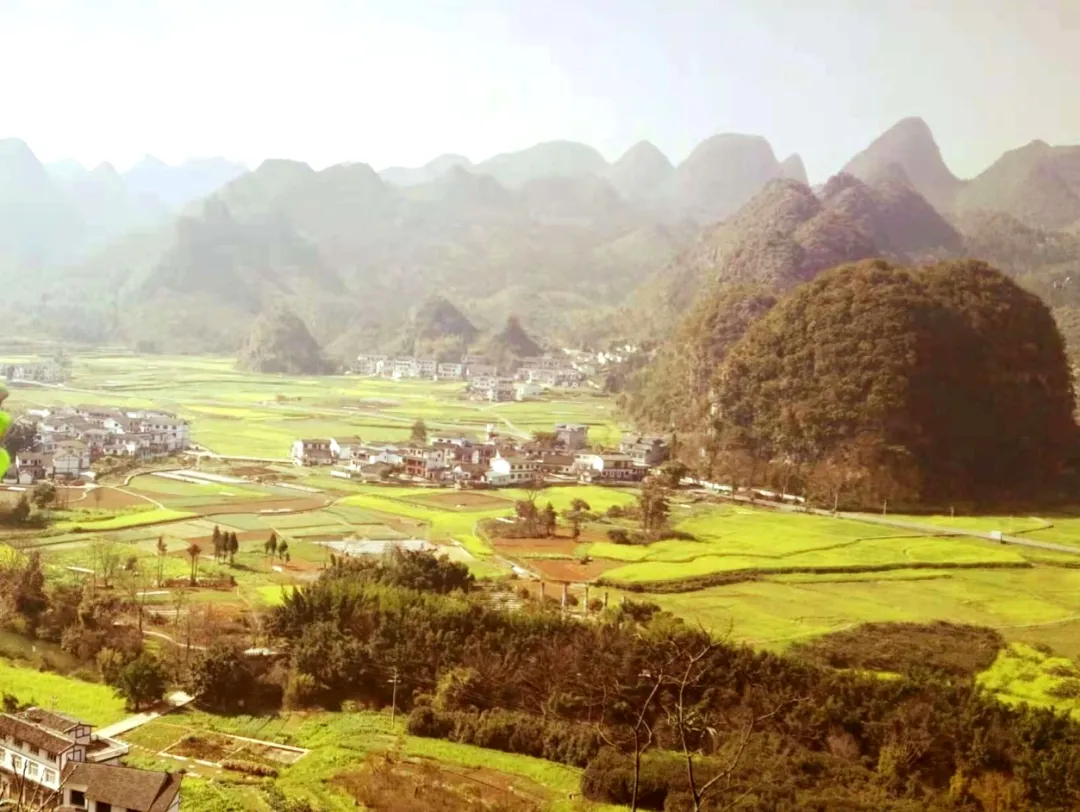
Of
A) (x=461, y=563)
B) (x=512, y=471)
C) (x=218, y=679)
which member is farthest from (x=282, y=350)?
(x=218, y=679)

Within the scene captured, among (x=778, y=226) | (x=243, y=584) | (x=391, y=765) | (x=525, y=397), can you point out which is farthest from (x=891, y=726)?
(x=778, y=226)

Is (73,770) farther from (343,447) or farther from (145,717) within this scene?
(343,447)

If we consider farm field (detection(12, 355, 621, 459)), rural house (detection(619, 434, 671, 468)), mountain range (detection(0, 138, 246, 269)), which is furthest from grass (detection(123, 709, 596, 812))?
mountain range (detection(0, 138, 246, 269))

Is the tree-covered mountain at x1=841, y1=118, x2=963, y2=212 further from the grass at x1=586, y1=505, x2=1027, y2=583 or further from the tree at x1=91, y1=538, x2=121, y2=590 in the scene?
the tree at x1=91, y1=538, x2=121, y2=590

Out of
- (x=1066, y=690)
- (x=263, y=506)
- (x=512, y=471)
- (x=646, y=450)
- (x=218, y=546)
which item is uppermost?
(x=646, y=450)

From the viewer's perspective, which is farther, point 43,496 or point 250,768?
point 43,496

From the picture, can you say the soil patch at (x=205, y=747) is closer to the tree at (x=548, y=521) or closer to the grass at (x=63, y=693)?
the grass at (x=63, y=693)

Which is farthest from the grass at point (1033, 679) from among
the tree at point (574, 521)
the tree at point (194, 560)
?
the tree at point (194, 560)
